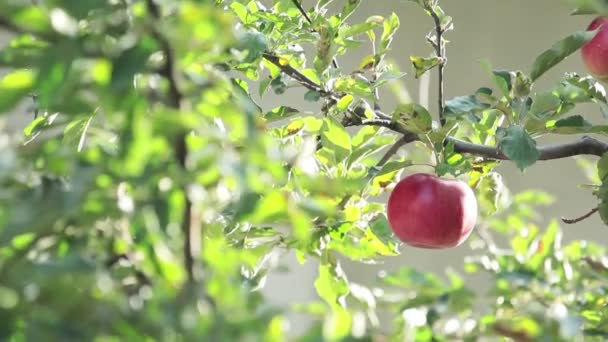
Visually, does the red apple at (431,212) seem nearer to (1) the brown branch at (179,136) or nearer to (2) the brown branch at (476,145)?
(2) the brown branch at (476,145)

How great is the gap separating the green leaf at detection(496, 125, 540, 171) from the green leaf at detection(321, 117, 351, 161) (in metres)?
0.15

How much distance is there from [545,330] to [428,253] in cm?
145

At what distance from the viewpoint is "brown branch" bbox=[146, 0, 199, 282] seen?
0.76 feet

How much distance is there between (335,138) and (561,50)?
→ 21 cm

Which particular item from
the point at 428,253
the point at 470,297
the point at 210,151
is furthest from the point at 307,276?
the point at 210,151

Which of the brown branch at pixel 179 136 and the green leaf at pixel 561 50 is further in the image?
the green leaf at pixel 561 50

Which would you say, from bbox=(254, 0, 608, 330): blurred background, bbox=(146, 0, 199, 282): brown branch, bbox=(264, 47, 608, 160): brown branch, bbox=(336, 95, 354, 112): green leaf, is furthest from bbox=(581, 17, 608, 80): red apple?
bbox=(254, 0, 608, 330): blurred background

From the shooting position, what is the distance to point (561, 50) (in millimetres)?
607

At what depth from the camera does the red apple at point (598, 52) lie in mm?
755

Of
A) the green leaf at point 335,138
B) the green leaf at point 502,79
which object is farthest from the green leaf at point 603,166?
the green leaf at point 335,138

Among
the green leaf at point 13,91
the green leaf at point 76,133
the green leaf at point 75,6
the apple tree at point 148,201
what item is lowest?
the green leaf at point 76,133

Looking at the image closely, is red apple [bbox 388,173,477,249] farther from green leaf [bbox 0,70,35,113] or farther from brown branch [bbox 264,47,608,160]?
green leaf [bbox 0,70,35,113]

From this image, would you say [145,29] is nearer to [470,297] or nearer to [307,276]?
[470,297]

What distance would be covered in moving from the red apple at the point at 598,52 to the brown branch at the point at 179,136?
0.62m
